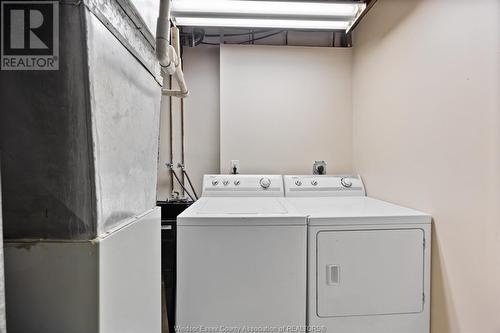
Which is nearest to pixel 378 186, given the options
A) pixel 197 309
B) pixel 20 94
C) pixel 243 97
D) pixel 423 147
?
pixel 423 147

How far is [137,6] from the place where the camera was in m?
0.71

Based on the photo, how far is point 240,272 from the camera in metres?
1.35

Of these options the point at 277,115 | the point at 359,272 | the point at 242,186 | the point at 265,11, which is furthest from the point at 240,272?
the point at 265,11

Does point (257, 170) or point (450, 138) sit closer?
point (450, 138)

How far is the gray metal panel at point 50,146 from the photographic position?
0.46 meters

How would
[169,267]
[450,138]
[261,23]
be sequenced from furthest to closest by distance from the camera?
[261,23] → [169,267] → [450,138]

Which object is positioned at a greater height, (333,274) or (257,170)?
(257,170)

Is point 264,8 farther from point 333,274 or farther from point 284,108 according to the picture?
point 333,274

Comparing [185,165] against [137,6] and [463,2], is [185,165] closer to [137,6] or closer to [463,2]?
[137,6]

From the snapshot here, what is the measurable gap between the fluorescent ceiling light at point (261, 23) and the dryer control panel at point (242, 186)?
49.2 inches

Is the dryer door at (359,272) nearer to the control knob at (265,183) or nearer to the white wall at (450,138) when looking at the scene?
the white wall at (450,138)

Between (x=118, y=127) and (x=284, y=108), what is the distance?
6.58ft

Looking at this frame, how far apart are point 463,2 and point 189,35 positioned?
2100 millimetres

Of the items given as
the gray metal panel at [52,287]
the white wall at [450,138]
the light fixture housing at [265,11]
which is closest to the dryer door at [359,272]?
the white wall at [450,138]
